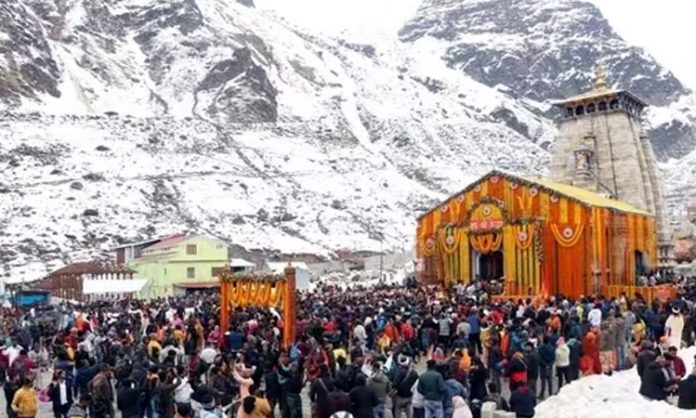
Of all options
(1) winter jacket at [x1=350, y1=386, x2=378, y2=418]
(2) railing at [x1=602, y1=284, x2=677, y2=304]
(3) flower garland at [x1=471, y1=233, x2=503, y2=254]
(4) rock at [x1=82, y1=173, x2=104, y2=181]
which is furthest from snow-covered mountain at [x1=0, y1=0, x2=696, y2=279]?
(1) winter jacket at [x1=350, y1=386, x2=378, y2=418]

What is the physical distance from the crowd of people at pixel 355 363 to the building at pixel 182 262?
29154 mm

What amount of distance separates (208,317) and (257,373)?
9718 mm

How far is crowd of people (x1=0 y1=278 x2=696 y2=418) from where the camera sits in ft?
36.7

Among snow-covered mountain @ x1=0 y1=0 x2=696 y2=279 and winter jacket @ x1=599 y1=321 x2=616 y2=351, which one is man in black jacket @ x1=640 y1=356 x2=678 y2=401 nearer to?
winter jacket @ x1=599 y1=321 x2=616 y2=351

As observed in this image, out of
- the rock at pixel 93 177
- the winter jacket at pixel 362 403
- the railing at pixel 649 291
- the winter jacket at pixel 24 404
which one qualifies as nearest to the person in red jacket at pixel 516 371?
the winter jacket at pixel 362 403

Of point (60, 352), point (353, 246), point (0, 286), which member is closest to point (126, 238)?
point (353, 246)

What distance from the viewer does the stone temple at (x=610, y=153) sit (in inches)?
1736

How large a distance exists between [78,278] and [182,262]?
7875mm

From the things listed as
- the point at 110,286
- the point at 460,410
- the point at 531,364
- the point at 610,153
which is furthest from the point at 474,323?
the point at 610,153

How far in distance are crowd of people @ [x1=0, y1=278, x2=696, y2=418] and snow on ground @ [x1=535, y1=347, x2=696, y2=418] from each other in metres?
0.30

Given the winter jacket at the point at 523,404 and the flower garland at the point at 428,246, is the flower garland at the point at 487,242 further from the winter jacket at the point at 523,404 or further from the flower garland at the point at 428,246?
the winter jacket at the point at 523,404

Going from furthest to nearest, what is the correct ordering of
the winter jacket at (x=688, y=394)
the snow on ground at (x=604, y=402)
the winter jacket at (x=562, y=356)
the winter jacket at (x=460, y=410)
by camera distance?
the winter jacket at (x=562, y=356)
the snow on ground at (x=604, y=402)
the winter jacket at (x=688, y=394)
the winter jacket at (x=460, y=410)

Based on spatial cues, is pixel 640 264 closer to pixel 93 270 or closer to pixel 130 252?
pixel 93 270

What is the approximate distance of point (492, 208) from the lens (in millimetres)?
34750
